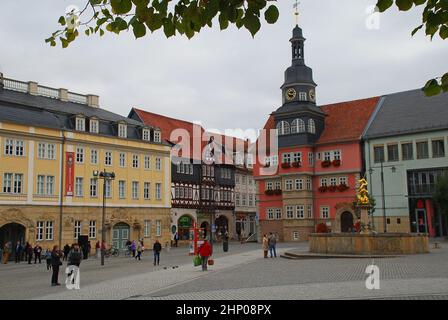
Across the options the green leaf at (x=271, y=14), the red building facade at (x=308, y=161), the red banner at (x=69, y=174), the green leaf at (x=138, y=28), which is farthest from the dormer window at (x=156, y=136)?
the green leaf at (x=271, y=14)

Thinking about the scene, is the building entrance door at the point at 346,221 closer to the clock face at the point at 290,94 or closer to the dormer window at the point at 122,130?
the clock face at the point at 290,94

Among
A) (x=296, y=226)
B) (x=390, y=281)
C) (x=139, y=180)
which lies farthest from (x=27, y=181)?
(x=390, y=281)

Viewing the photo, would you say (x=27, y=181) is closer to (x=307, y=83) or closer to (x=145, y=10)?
(x=307, y=83)

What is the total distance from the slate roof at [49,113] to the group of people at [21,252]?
9.48m

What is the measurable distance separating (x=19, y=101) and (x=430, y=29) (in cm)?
4290

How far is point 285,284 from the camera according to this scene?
1758 centimetres

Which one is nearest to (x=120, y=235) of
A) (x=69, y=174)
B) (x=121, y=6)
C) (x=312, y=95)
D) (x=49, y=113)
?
(x=69, y=174)

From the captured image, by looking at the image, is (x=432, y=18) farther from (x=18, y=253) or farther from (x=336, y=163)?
(x=336, y=163)

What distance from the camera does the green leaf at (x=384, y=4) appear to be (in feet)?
16.8

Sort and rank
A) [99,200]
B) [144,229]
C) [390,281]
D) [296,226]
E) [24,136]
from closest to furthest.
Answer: [390,281]
[24,136]
[99,200]
[144,229]
[296,226]

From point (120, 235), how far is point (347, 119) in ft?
88.1

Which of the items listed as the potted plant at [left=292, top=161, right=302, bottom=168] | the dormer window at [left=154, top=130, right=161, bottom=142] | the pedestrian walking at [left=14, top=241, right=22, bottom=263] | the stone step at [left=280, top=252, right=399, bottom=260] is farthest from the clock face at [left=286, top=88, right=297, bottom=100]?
the pedestrian walking at [left=14, top=241, right=22, bottom=263]

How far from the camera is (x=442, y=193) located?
43906mm

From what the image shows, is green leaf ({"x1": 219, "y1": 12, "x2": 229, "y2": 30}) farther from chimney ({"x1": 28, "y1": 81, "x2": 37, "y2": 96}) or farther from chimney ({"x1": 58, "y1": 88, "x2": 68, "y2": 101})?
chimney ({"x1": 58, "y1": 88, "x2": 68, "y2": 101})
